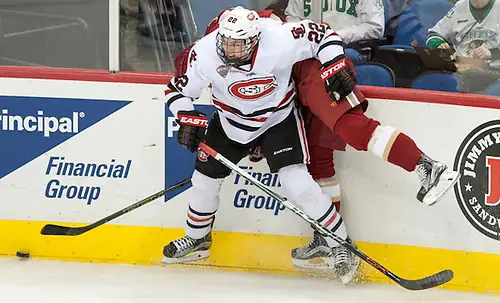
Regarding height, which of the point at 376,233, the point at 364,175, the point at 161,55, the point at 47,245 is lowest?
the point at 47,245

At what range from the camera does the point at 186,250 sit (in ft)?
10.4

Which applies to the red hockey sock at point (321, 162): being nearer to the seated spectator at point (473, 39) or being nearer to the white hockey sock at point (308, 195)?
the white hockey sock at point (308, 195)

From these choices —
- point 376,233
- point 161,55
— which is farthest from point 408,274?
point 161,55

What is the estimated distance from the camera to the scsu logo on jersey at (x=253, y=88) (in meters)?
2.86

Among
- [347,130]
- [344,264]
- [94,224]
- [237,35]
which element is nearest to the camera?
[237,35]

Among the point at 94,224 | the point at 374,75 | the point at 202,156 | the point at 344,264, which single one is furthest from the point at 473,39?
the point at 94,224

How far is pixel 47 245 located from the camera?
336cm

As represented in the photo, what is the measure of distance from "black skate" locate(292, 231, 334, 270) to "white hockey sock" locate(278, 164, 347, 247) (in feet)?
0.47

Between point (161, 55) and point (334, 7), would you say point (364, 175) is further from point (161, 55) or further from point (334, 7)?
point (161, 55)

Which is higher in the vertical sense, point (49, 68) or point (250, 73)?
point (250, 73)

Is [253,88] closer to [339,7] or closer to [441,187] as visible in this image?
[339,7]

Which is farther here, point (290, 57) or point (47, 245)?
point (47, 245)

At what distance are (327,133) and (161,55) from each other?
0.73 metres

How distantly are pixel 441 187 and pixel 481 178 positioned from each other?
0.31 meters
